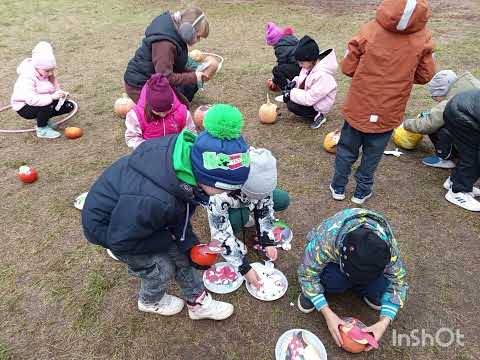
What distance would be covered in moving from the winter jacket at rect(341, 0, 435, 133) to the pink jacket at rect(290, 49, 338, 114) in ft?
4.77

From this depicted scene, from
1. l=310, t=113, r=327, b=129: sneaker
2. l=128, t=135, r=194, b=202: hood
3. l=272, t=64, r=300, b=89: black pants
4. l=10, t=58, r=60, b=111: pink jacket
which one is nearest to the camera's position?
l=128, t=135, r=194, b=202: hood

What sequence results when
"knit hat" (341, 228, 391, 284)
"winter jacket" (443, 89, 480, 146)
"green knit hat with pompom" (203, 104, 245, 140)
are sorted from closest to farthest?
"green knit hat with pompom" (203, 104, 245, 140) < "knit hat" (341, 228, 391, 284) < "winter jacket" (443, 89, 480, 146)

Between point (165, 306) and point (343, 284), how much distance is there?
1.30 metres

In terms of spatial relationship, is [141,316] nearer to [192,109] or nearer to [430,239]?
[430,239]

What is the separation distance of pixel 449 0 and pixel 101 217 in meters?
11.5

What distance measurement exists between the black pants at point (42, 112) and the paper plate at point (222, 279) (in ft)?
10.7

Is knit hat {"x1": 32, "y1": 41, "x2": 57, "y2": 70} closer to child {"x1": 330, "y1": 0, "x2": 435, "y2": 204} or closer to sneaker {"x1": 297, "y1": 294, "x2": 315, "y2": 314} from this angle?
child {"x1": 330, "y1": 0, "x2": 435, "y2": 204}

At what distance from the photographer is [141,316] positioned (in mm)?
2836

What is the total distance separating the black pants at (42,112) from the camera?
479 centimetres

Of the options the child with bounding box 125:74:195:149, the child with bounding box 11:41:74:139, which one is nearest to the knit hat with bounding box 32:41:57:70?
the child with bounding box 11:41:74:139

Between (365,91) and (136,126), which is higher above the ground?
(365,91)

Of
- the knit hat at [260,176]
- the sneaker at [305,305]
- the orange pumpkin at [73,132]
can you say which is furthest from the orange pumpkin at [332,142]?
the orange pumpkin at [73,132]

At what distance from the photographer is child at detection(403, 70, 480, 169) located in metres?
4.00

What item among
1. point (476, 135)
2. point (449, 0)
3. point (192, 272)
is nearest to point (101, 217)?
point (192, 272)
